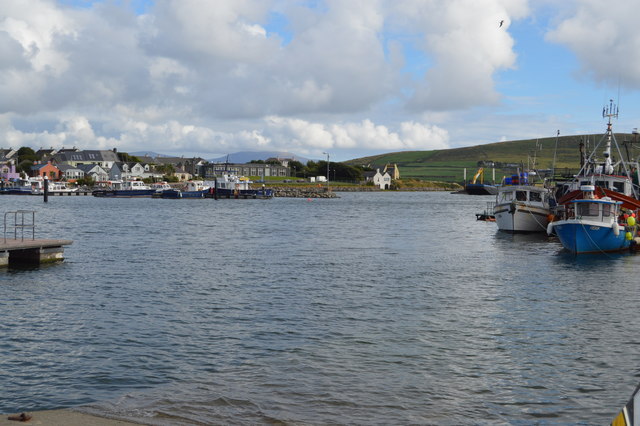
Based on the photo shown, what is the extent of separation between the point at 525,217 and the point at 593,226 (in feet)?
62.5

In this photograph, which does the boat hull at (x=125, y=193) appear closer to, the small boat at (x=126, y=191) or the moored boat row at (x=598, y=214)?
the small boat at (x=126, y=191)

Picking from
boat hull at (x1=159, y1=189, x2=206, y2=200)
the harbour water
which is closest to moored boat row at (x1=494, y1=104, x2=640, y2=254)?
the harbour water

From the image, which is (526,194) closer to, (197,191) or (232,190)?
(232,190)

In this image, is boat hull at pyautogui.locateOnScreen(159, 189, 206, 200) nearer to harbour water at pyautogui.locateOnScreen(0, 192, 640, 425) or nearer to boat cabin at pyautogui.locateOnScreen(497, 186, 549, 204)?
boat cabin at pyautogui.locateOnScreen(497, 186, 549, 204)

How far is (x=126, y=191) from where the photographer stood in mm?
177250

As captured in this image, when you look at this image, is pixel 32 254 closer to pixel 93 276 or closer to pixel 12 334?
pixel 93 276

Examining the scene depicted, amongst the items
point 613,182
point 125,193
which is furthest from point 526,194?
point 125,193

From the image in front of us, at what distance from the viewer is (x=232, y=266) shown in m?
39.2

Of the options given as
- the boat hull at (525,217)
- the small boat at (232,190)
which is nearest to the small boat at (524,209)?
the boat hull at (525,217)

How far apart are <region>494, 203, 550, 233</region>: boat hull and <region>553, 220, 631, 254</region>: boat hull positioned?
17660mm

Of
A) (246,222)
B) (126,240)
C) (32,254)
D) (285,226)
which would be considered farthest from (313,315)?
(246,222)

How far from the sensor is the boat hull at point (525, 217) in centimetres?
6462

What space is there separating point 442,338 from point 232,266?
20041 millimetres

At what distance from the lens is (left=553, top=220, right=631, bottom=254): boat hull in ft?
150
